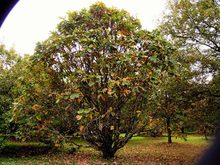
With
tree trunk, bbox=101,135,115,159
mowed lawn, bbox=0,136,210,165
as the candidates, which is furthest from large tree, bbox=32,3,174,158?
mowed lawn, bbox=0,136,210,165

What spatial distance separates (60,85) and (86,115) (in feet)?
11.5

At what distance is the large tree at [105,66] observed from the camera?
11.7 metres

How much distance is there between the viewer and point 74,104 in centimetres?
1342

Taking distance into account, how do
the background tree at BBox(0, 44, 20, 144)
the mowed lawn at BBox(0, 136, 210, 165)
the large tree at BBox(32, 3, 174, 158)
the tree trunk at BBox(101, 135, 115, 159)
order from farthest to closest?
the background tree at BBox(0, 44, 20, 144), the tree trunk at BBox(101, 135, 115, 159), the mowed lawn at BBox(0, 136, 210, 165), the large tree at BBox(32, 3, 174, 158)

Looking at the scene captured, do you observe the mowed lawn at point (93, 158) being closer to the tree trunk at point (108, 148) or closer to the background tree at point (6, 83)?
the tree trunk at point (108, 148)

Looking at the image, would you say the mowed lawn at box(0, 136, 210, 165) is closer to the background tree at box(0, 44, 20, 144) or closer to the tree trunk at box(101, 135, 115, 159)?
the tree trunk at box(101, 135, 115, 159)

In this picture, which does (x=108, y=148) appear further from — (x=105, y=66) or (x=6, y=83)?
(x=6, y=83)

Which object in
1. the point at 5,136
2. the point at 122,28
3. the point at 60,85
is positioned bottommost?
the point at 5,136

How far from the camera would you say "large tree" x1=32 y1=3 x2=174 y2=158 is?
11663 millimetres

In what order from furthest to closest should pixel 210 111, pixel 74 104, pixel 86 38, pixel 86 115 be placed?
pixel 210 111
pixel 74 104
pixel 86 38
pixel 86 115

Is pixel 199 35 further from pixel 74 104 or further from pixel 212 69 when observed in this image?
pixel 74 104

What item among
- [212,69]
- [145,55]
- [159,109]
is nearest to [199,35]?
[212,69]

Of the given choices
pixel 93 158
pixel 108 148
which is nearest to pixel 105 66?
pixel 108 148

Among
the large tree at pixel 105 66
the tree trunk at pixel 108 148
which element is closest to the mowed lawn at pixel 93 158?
the tree trunk at pixel 108 148
